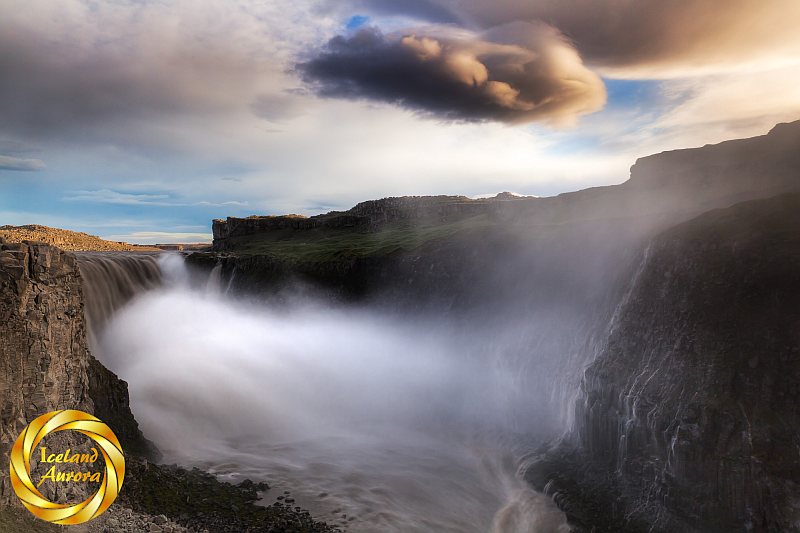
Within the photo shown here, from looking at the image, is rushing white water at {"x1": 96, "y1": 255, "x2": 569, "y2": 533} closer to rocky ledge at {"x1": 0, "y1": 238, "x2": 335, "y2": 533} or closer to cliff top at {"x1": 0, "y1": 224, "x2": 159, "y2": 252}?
rocky ledge at {"x1": 0, "y1": 238, "x2": 335, "y2": 533}

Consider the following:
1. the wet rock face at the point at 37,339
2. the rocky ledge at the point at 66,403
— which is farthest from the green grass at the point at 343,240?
the wet rock face at the point at 37,339

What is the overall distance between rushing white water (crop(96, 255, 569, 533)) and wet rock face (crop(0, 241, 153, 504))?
9249mm

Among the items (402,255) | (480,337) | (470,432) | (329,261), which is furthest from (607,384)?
(329,261)

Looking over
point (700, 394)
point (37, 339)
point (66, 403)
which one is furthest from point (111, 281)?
point (700, 394)

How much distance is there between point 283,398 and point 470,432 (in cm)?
1409

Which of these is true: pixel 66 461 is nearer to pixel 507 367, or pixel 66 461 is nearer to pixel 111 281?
pixel 507 367

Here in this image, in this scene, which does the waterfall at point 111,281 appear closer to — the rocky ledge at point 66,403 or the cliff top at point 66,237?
the cliff top at point 66,237

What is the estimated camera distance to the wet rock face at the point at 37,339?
1513 centimetres

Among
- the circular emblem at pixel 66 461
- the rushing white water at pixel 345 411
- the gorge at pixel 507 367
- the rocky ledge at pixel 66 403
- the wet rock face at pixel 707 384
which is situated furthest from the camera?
the rushing white water at pixel 345 411

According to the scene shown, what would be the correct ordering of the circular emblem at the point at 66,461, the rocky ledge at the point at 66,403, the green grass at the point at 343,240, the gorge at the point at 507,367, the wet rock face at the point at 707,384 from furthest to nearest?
the green grass at the point at 343,240, the gorge at the point at 507,367, the wet rock face at the point at 707,384, the rocky ledge at the point at 66,403, the circular emblem at the point at 66,461

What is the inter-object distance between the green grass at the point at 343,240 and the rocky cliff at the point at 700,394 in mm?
30360

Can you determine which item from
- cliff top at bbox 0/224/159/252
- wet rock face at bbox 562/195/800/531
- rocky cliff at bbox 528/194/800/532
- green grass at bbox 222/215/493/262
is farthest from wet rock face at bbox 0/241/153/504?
cliff top at bbox 0/224/159/252

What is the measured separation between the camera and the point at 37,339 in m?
16.5

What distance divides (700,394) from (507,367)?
16.9 meters
